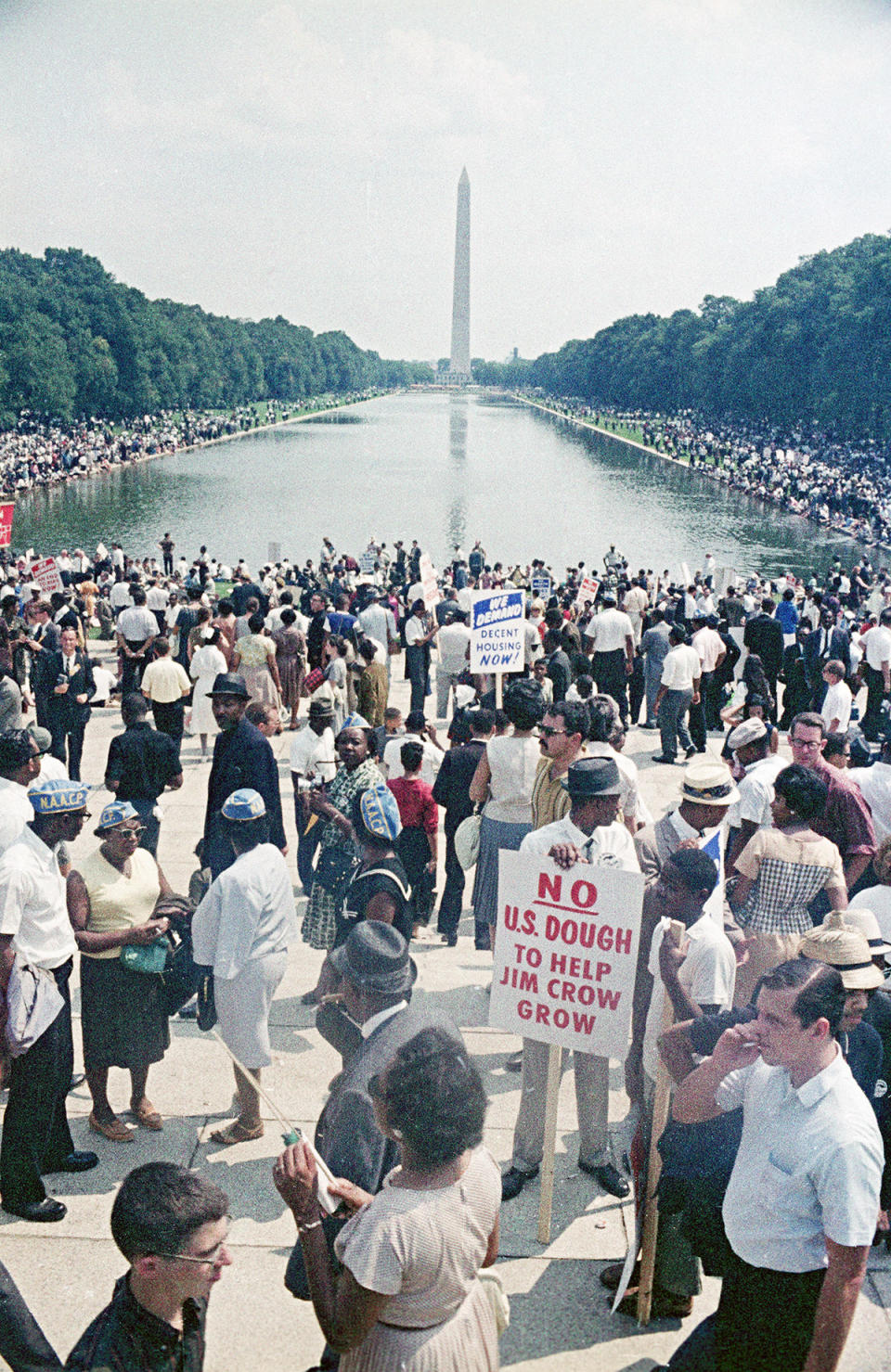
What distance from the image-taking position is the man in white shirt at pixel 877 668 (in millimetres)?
14531

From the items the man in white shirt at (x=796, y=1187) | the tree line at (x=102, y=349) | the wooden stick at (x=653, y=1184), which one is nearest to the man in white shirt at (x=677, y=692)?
the wooden stick at (x=653, y=1184)

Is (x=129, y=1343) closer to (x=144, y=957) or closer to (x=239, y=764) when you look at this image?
(x=144, y=957)

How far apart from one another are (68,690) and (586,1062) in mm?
7426

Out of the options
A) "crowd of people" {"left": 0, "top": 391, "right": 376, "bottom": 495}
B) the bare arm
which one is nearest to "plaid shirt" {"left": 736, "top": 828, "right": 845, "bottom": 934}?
the bare arm

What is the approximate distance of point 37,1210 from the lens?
17.8 feet

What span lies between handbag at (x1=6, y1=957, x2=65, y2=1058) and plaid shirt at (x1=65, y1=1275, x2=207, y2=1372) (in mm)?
2247

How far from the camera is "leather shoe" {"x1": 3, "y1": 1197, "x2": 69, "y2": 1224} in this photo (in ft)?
17.8

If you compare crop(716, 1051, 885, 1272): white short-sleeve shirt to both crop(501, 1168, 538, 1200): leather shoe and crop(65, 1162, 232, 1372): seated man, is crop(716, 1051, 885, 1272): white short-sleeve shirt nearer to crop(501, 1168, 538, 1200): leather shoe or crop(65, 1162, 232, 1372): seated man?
crop(65, 1162, 232, 1372): seated man

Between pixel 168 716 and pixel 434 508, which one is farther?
pixel 434 508

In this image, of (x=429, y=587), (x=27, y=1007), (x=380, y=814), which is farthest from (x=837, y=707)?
(x=27, y=1007)

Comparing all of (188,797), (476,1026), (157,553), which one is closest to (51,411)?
(157,553)

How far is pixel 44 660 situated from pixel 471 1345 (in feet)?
31.2

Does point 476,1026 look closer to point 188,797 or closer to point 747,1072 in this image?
point 747,1072

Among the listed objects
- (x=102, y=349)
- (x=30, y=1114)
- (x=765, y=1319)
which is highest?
(x=102, y=349)
